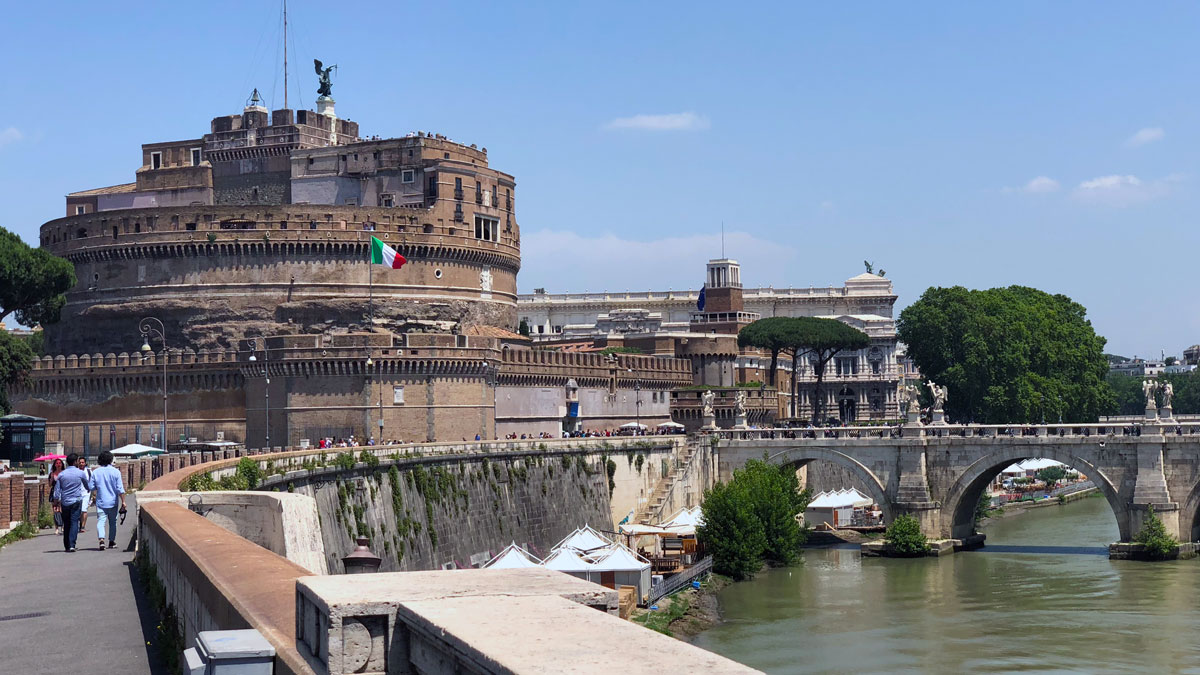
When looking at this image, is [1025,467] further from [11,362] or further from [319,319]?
[11,362]

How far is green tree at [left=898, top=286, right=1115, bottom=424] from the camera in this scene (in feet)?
294

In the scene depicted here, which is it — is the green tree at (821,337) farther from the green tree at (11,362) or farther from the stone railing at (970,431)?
the green tree at (11,362)

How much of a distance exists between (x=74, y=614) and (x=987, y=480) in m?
52.9

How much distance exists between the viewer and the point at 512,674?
5.53 metres

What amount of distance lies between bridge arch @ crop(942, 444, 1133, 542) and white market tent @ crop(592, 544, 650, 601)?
1863cm

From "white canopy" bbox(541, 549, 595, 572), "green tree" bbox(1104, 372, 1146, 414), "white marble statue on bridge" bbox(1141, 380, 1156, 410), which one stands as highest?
"green tree" bbox(1104, 372, 1146, 414)

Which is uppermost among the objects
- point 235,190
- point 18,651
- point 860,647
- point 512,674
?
point 235,190

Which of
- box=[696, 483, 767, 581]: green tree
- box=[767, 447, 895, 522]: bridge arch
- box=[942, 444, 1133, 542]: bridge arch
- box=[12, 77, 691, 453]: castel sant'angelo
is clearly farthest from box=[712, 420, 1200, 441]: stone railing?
box=[12, 77, 691, 453]: castel sant'angelo

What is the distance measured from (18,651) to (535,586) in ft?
22.2

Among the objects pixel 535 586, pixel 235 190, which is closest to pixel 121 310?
pixel 235 190

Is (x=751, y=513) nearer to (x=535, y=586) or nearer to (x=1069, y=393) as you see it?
(x=1069, y=393)

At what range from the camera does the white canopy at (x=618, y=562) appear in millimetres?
46000

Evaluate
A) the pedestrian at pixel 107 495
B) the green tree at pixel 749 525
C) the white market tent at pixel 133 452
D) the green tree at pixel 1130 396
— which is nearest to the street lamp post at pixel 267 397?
the white market tent at pixel 133 452

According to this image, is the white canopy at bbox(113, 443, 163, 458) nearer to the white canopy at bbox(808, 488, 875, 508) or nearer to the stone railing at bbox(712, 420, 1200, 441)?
the stone railing at bbox(712, 420, 1200, 441)
